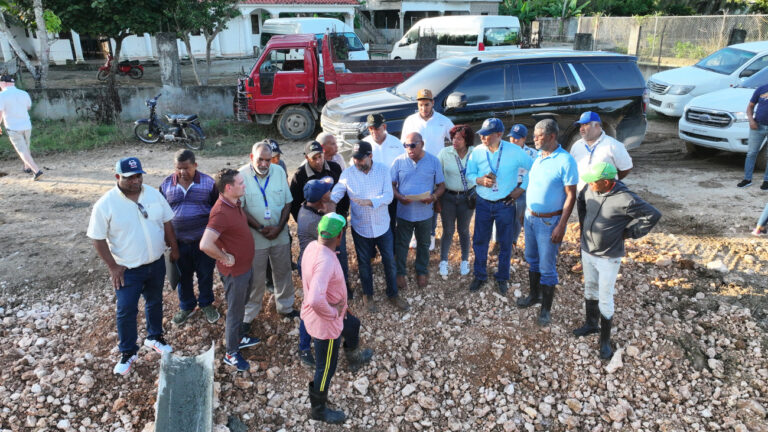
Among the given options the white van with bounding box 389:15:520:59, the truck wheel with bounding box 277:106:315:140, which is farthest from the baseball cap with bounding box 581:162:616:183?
the white van with bounding box 389:15:520:59

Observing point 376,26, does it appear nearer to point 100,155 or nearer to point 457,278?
point 100,155

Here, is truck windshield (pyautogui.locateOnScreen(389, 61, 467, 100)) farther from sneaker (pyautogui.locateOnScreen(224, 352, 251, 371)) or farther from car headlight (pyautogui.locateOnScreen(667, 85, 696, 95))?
car headlight (pyautogui.locateOnScreen(667, 85, 696, 95))

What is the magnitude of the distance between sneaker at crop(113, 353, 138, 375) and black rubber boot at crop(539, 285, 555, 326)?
3.39m

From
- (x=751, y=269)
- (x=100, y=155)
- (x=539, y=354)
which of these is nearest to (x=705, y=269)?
(x=751, y=269)

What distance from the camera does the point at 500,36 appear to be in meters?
15.4

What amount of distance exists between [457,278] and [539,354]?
118 centimetres

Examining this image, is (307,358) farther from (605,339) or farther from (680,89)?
(680,89)

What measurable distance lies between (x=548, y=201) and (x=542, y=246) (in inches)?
16.1

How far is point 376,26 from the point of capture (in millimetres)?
32469

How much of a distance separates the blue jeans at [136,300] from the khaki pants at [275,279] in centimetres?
70

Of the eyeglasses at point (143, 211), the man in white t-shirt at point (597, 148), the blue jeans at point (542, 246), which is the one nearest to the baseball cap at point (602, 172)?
the blue jeans at point (542, 246)

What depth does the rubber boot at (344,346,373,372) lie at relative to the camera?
3938 millimetres

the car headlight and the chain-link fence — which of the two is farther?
the chain-link fence

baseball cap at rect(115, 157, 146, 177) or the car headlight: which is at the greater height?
the car headlight
